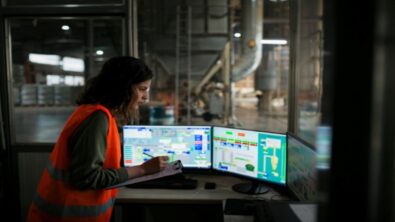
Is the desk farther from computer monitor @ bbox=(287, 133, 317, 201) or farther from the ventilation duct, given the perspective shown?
the ventilation duct

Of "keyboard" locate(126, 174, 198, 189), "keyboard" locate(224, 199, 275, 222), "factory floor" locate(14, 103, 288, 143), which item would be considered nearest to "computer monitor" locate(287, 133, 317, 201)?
"keyboard" locate(224, 199, 275, 222)

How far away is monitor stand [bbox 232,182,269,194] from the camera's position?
188 centimetres

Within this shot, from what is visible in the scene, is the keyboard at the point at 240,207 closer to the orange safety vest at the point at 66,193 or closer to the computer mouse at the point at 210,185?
the computer mouse at the point at 210,185

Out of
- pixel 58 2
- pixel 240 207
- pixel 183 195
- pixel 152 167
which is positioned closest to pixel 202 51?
pixel 58 2

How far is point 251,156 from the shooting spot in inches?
71.8

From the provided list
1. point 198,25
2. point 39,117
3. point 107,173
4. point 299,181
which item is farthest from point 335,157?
point 39,117

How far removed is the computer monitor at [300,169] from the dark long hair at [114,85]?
81 cm

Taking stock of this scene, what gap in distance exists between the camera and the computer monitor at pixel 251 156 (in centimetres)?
171

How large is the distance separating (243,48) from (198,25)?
159cm

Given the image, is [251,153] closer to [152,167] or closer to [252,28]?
[152,167]

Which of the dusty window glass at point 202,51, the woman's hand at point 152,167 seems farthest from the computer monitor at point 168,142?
the dusty window glass at point 202,51

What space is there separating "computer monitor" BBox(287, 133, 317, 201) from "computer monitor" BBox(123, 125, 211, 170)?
0.54m

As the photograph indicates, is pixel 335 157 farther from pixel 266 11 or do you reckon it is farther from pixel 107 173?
pixel 266 11

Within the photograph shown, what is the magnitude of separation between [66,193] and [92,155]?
0.63ft
